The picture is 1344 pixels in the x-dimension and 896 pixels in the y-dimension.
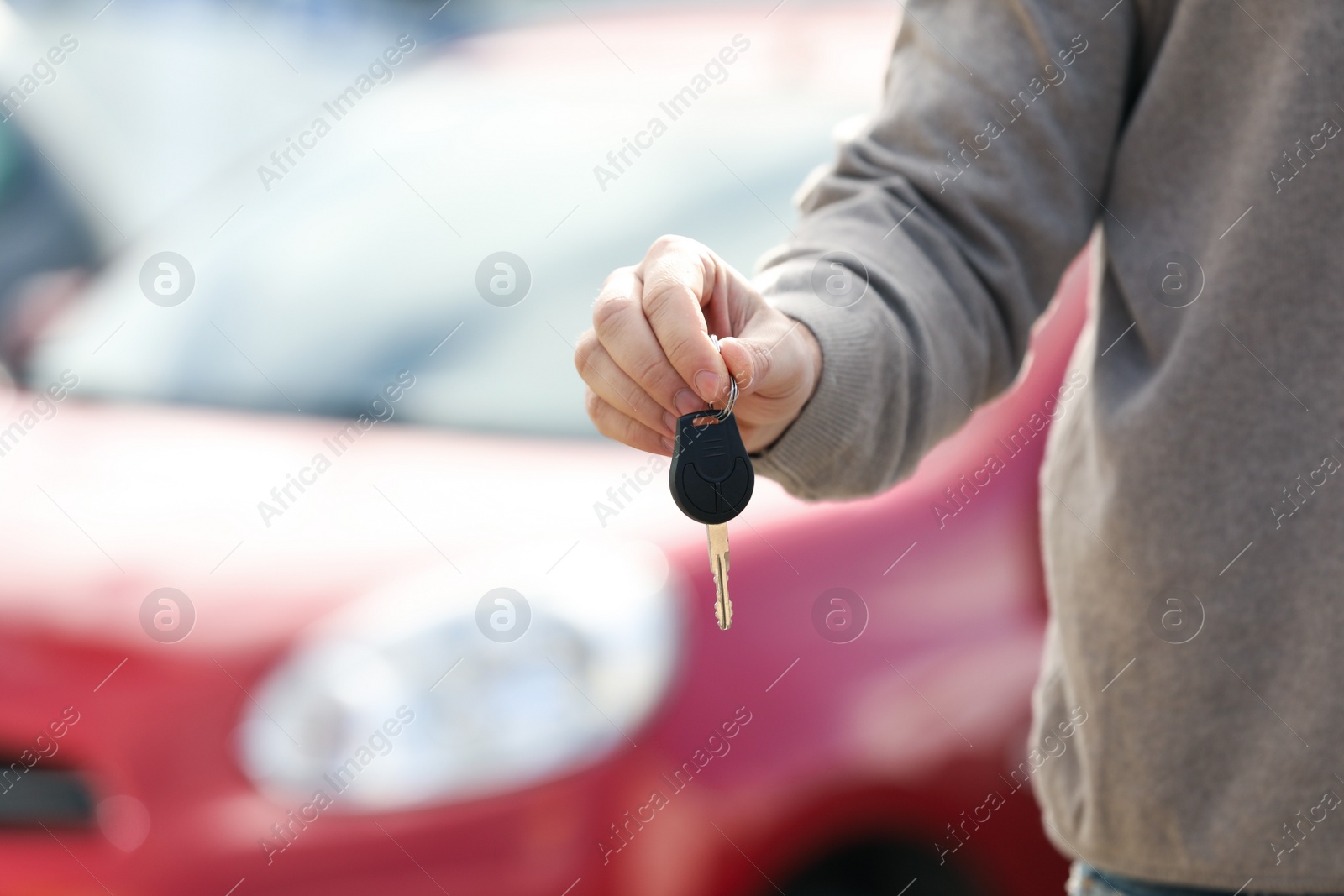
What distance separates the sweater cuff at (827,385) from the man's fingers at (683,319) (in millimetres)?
167

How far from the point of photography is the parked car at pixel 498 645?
6.57 ft

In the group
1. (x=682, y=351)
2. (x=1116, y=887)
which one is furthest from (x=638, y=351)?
(x=1116, y=887)

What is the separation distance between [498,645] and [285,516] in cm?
49

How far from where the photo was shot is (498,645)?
2.06 meters

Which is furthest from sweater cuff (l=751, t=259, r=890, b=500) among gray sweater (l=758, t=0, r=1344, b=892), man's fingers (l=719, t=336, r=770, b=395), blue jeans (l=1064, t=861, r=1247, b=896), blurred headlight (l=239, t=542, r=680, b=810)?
blurred headlight (l=239, t=542, r=680, b=810)

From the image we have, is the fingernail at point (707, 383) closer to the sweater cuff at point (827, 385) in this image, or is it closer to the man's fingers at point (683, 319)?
the man's fingers at point (683, 319)

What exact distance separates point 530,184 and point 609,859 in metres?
1.45

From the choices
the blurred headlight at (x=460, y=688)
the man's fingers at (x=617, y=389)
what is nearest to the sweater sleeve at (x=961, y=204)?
the man's fingers at (x=617, y=389)

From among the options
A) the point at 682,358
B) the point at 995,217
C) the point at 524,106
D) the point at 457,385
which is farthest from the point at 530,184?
the point at 682,358

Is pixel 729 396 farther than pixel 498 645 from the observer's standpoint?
No

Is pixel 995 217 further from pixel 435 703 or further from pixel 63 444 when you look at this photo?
pixel 63 444

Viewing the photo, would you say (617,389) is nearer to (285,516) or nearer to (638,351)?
(638,351)

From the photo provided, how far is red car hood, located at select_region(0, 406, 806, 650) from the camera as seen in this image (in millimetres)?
2133

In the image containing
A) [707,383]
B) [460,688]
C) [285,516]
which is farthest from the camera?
[285,516]
